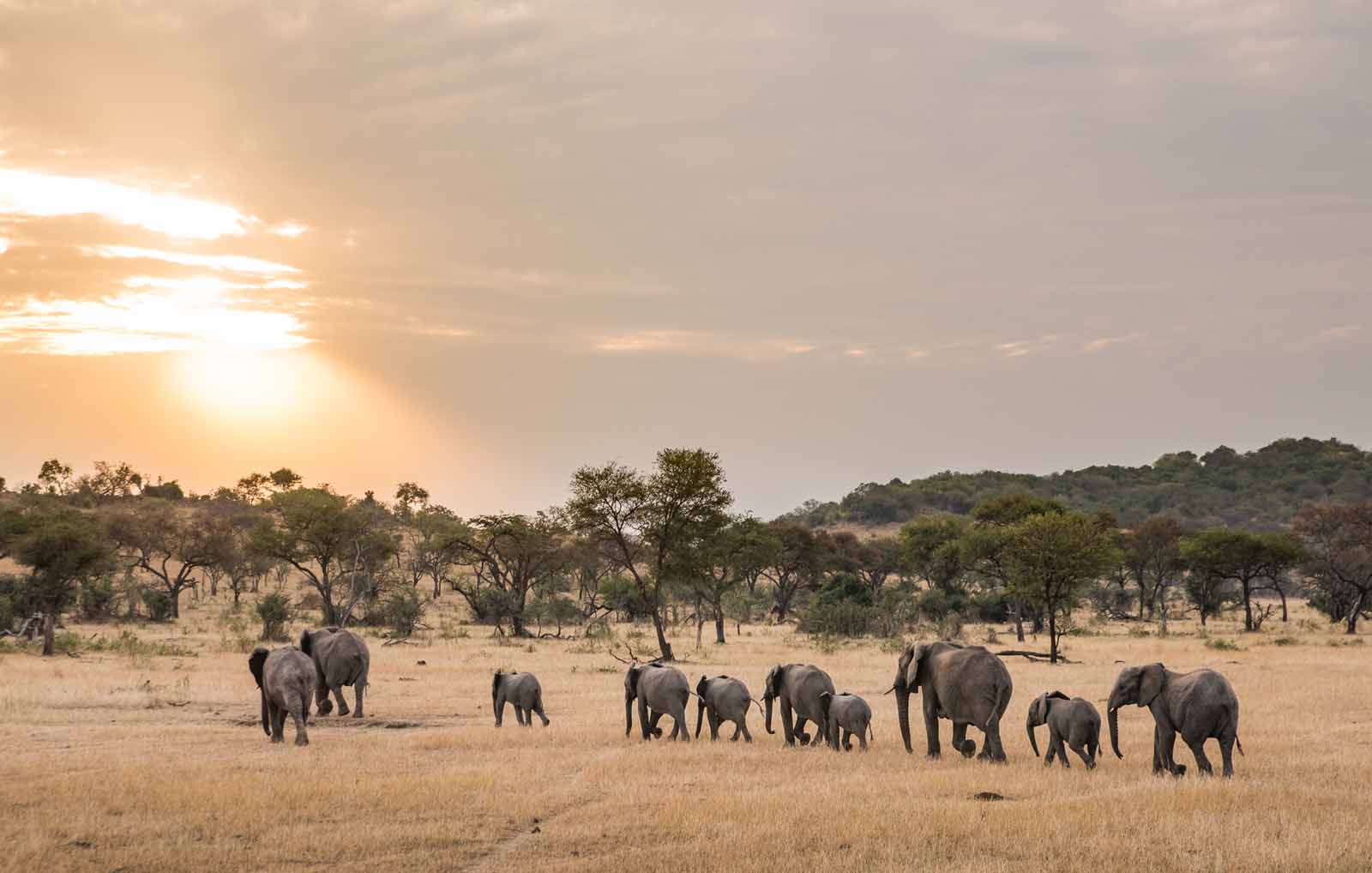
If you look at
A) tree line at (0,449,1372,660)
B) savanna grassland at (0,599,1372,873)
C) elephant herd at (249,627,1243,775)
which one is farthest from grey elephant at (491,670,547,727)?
tree line at (0,449,1372,660)

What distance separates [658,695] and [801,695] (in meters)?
2.73

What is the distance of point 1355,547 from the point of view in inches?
2665

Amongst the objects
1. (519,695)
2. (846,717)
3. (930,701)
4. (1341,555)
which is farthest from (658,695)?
(1341,555)

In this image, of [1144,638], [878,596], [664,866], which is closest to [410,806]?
[664,866]

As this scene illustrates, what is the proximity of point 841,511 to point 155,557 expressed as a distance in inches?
4179

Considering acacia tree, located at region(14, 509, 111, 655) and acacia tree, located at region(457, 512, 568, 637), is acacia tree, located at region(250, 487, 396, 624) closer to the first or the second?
acacia tree, located at region(457, 512, 568, 637)

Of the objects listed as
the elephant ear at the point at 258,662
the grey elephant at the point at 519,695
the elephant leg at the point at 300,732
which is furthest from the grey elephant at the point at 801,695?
the elephant ear at the point at 258,662

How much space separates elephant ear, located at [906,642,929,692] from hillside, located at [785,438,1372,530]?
141 metres

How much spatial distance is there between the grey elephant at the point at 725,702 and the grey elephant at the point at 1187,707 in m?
6.74

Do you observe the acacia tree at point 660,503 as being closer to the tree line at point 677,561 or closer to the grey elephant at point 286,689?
the tree line at point 677,561

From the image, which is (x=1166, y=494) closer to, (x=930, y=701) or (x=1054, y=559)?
(x=1054, y=559)

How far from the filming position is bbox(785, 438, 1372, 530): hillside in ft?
551

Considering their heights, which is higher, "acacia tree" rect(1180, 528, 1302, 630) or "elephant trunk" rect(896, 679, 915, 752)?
"acacia tree" rect(1180, 528, 1302, 630)

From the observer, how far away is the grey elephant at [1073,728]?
17.8 meters
